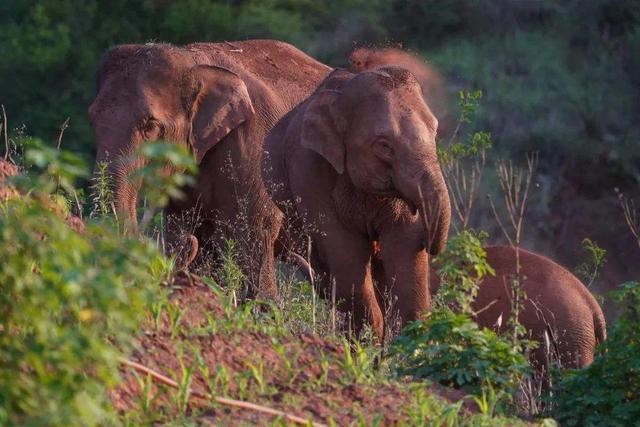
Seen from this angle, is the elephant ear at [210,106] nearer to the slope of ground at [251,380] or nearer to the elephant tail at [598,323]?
the elephant tail at [598,323]

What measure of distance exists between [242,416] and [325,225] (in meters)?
5.44

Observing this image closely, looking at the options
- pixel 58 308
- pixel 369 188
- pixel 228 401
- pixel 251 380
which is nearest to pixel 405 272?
pixel 369 188

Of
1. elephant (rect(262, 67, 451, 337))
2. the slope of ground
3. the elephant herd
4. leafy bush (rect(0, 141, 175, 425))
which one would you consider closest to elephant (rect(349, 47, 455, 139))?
the elephant herd

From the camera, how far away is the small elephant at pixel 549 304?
37.7 ft

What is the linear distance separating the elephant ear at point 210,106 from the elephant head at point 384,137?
183 cm

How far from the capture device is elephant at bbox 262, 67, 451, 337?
1048cm

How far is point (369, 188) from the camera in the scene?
1088cm

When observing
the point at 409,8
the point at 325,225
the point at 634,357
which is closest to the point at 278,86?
the point at 325,225

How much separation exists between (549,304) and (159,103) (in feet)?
11.4

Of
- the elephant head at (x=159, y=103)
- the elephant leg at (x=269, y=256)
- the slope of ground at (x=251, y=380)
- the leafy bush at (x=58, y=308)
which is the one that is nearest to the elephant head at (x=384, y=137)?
the elephant leg at (x=269, y=256)

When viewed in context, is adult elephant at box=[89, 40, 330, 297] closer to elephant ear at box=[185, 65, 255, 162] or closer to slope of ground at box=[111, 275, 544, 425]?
elephant ear at box=[185, 65, 255, 162]

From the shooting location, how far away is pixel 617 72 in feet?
76.6

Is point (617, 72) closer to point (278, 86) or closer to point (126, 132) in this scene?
point (278, 86)

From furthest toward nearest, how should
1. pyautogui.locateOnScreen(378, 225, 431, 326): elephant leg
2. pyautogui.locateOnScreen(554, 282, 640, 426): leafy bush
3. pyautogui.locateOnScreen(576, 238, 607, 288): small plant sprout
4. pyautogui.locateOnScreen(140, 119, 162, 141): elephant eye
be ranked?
pyautogui.locateOnScreen(140, 119, 162, 141): elephant eye → pyautogui.locateOnScreen(576, 238, 607, 288): small plant sprout → pyautogui.locateOnScreen(378, 225, 431, 326): elephant leg → pyautogui.locateOnScreen(554, 282, 640, 426): leafy bush
